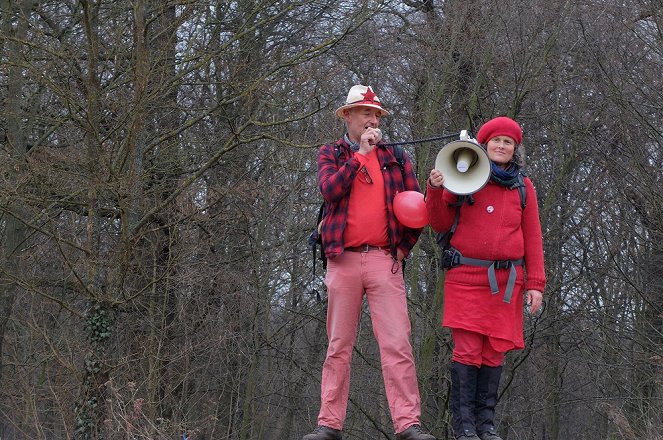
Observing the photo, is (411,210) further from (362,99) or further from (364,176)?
(362,99)

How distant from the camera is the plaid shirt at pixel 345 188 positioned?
495 cm

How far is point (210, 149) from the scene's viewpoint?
13.4 m

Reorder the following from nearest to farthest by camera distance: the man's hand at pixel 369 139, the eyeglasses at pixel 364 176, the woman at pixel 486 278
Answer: the woman at pixel 486 278, the man's hand at pixel 369 139, the eyeglasses at pixel 364 176

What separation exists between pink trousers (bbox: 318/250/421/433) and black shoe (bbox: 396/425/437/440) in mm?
72

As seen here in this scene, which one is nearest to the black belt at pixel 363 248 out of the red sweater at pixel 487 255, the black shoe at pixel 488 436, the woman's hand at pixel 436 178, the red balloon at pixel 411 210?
the red balloon at pixel 411 210

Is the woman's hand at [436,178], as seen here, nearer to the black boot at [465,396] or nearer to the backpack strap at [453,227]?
the backpack strap at [453,227]

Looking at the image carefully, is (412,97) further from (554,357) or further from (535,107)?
(554,357)

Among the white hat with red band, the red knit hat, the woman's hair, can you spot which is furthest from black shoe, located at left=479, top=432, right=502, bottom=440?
the white hat with red band

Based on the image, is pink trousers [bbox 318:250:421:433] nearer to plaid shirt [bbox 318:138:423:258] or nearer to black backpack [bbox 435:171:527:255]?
plaid shirt [bbox 318:138:423:258]

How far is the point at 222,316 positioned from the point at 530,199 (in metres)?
11.9

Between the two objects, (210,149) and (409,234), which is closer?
(409,234)

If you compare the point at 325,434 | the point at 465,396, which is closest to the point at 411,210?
the point at 465,396

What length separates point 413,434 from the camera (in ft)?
15.6

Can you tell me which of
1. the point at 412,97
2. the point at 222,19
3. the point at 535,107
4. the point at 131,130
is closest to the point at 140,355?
the point at 131,130
